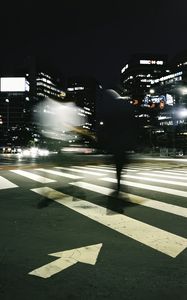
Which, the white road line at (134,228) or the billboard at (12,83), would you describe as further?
the billboard at (12,83)

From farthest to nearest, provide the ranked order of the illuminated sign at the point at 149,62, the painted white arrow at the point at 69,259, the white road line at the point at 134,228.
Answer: the illuminated sign at the point at 149,62, the white road line at the point at 134,228, the painted white arrow at the point at 69,259

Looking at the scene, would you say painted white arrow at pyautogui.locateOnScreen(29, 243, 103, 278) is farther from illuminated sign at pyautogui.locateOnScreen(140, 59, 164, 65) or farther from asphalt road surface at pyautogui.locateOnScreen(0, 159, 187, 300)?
illuminated sign at pyautogui.locateOnScreen(140, 59, 164, 65)

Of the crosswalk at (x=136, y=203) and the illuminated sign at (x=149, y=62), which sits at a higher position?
the illuminated sign at (x=149, y=62)

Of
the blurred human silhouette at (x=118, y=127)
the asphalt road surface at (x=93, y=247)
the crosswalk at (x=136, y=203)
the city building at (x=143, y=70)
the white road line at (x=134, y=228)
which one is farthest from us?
the city building at (x=143, y=70)

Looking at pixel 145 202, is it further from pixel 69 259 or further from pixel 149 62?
pixel 149 62

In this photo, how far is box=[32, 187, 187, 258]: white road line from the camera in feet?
11.7

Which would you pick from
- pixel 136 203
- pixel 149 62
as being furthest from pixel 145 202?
pixel 149 62

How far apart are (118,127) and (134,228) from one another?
115 inches

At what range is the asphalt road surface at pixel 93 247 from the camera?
8.35 ft

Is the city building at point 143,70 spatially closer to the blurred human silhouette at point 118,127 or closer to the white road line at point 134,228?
the blurred human silhouette at point 118,127

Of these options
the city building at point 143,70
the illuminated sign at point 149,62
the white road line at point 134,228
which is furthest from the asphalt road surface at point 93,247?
the illuminated sign at point 149,62

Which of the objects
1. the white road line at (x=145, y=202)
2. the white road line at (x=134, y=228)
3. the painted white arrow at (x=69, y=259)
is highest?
the white road line at (x=145, y=202)

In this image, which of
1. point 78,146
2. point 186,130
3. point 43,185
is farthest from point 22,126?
point 43,185

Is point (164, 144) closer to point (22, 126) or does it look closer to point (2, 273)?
point (2, 273)
